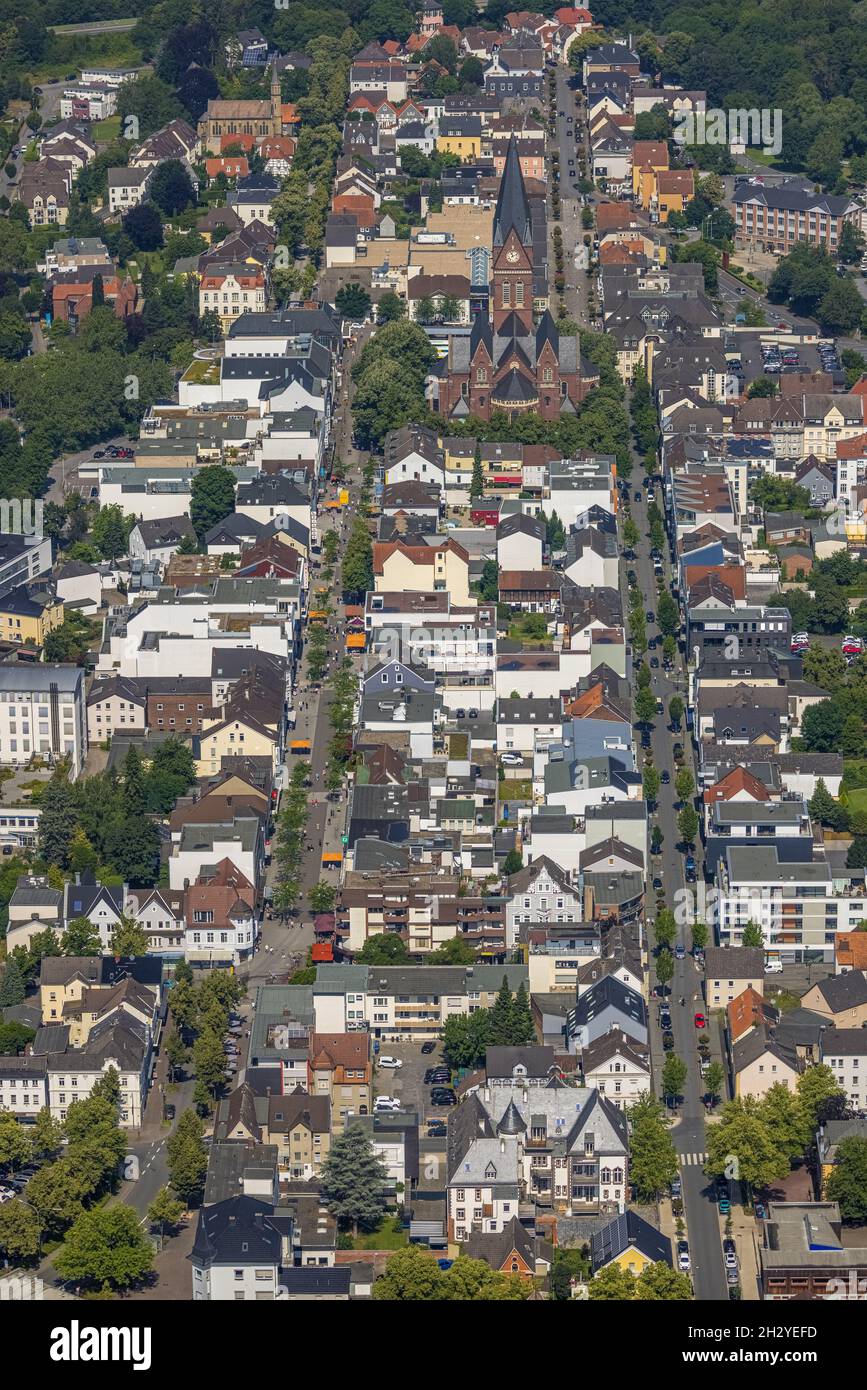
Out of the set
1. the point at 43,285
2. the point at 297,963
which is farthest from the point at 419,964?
the point at 43,285

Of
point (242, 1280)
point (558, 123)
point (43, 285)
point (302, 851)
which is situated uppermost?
point (558, 123)

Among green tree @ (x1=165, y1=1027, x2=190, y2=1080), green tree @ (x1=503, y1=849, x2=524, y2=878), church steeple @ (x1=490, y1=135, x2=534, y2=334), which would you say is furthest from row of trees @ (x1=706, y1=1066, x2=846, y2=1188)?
church steeple @ (x1=490, y1=135, x2=534, y2=334)

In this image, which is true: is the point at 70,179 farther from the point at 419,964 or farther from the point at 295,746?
the point at 419,964

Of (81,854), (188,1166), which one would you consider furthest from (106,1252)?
(81,854)

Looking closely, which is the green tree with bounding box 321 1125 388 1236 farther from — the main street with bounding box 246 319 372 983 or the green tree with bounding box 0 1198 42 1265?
the main street with bounding box 246 319 372 983

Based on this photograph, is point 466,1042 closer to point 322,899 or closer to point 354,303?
point 322,899

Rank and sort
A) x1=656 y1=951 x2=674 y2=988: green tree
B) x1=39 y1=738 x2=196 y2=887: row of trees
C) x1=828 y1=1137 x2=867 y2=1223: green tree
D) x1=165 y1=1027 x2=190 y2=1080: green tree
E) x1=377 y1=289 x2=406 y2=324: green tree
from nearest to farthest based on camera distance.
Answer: x1=828 y1=1137 x2=867 y2=1223: green tree < x1=165 y1=1027 x2=190 y2=1080: green tree < x1=656 y1=951 x2=674 y2=988: green tree < x1=39 y1=738 x2=196 y2=887: row of trees < x1=377 y1=289 x2=406 y2=324: green tree
